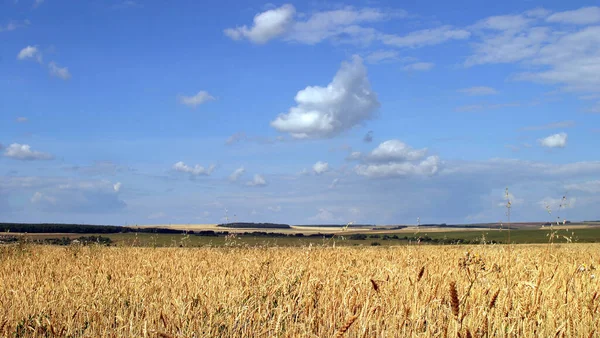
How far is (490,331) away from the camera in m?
4.81

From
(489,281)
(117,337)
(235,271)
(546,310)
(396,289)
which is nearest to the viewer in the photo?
(117,337)

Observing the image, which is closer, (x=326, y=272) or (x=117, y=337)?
(x=117, y=337)

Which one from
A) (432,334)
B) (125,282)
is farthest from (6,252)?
(432,334)

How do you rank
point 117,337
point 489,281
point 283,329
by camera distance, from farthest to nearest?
point 489,281 < point 283,329 < point 117,337

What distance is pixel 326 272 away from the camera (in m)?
7.89

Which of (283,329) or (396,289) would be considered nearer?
(283,329)

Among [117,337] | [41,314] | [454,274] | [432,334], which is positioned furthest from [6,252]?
[432,334]

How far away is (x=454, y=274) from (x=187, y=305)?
3.89m

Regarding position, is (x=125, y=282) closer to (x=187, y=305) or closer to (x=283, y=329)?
(x=187, y=305)

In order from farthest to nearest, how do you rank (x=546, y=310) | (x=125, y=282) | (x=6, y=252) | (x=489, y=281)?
1. (x=6, y=252)
2. (x=125, y=282)
3. (x=489, y=281)
4. (x=546, y=310)

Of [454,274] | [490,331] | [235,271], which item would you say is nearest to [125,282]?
[235,271]

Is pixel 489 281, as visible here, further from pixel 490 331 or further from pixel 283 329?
pixel 283 329

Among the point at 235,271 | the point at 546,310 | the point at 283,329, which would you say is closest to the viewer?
the point at 283,329

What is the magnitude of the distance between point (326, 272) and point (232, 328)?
3.13 metres
